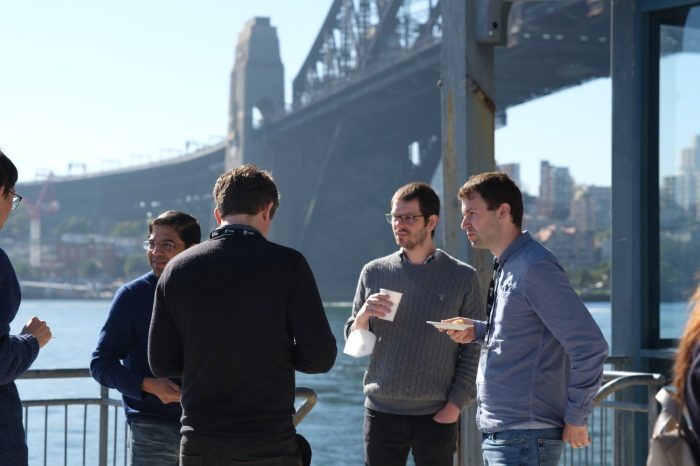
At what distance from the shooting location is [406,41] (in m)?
49.2

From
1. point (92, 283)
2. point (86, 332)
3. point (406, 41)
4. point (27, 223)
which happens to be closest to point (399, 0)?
point (406, 41)

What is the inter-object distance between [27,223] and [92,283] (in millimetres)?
15622

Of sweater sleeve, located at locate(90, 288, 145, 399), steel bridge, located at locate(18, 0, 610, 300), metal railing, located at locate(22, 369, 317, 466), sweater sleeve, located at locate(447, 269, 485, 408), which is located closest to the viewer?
sweater sleeve, located at locate(90, 288, 145, 399)

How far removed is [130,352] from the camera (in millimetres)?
3404

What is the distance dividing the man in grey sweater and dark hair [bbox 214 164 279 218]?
3.23 feet

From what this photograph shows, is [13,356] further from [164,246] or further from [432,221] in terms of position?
[432,221]

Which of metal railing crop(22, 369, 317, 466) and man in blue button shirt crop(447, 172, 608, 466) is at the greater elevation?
man in blue button shirt crop(447, 172, 608, 466)

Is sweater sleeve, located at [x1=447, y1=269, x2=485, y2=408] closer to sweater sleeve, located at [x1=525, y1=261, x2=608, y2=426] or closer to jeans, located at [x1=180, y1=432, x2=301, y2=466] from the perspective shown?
sweater sleeve, located at [x1=525, y1=261, x2=608, y2=426]

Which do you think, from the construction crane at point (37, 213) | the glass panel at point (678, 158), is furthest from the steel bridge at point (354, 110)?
the glass panel at point (678, 158)

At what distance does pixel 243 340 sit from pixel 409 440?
4.08ft

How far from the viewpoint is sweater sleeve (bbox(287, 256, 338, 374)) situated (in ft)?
8.84

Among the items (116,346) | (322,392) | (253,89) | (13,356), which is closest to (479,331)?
(116,346)

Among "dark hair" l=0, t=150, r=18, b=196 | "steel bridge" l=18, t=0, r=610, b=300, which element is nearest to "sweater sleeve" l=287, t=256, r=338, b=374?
"dark hair" l=0, t=150, r=18, b=196

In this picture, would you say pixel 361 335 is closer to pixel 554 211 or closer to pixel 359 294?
pixel 359 294
